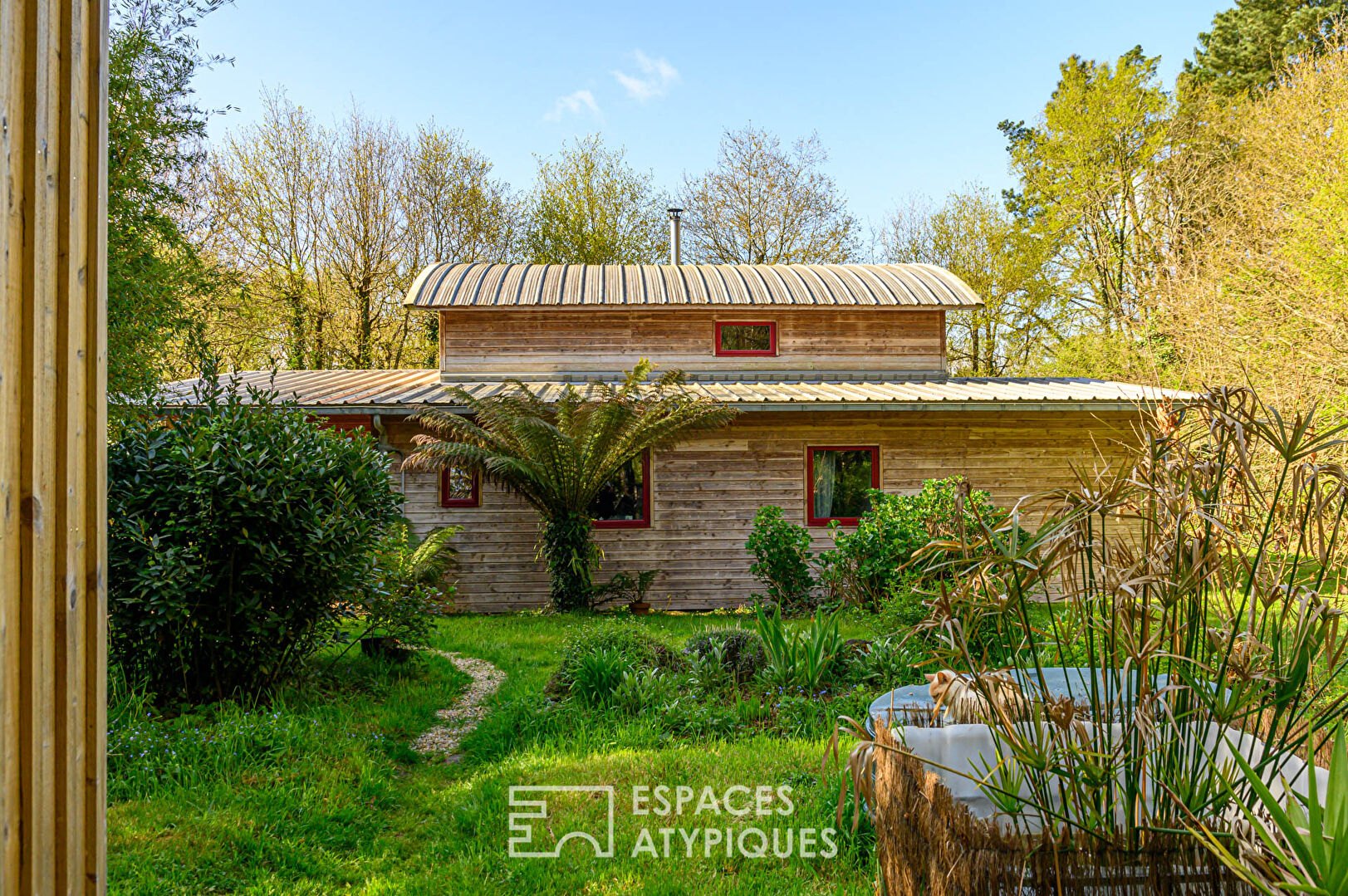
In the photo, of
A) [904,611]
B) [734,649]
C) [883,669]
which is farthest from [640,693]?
[904,611]

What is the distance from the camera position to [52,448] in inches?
68.7

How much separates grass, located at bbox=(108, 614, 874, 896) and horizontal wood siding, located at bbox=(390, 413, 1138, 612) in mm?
5583

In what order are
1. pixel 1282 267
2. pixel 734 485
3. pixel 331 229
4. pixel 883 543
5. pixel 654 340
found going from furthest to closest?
pixel 331 229
pixel 654 340
pixel 1282 267
pixel 734 485
pixel 883 543

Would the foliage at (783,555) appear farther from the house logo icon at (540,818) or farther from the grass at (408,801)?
the house logo icon at (540,818)

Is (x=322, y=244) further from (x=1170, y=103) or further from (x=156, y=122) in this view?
(x=1170, y=103)

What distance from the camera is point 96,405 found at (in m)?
1.87

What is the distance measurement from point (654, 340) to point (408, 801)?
10.3m

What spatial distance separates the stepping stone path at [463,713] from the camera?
514cm

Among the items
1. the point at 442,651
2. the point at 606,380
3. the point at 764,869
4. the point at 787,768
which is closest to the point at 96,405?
the point at 764,869

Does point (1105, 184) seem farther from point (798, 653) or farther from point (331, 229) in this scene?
point (331, 229)

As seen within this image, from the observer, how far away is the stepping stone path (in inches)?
203

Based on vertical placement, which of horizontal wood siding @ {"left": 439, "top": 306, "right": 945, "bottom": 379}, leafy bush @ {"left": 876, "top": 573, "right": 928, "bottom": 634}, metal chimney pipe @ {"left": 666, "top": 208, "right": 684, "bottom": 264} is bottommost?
leafy bush @ {"left": 876, "top": 573, "right": 928, "bottom": 634}

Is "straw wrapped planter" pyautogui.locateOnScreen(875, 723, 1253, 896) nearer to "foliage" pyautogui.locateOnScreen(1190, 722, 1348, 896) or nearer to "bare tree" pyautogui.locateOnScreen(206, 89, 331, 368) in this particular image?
"foliage" pyautogui.locateOnScreen(1190, 722, 1348, 896)

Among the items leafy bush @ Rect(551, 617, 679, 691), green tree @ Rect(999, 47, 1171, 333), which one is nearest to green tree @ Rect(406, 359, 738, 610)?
leafy bush @ Rect(551, 617, 679, 691)
